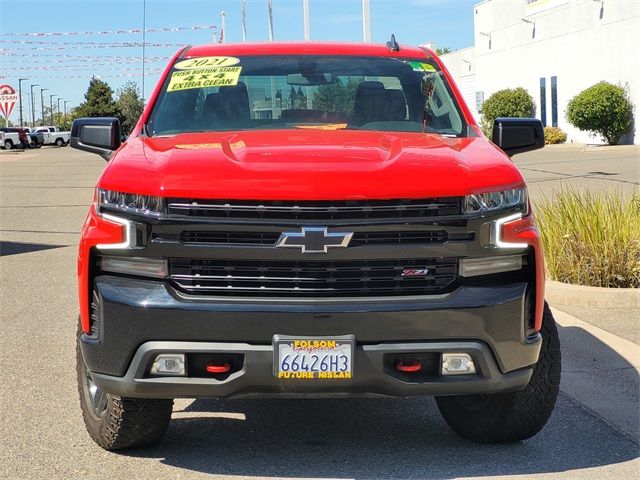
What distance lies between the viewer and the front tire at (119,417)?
4.65 m

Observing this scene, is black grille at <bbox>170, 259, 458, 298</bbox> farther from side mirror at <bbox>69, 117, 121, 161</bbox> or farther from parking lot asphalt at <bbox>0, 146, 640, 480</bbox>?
side mirror at <bbox>69, 117, 121, 161</bbox>

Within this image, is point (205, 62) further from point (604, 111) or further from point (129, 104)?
point (129, 104)

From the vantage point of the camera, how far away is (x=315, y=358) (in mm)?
4125

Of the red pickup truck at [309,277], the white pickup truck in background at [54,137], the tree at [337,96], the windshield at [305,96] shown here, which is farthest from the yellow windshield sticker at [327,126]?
the white pickup truck in background at [54,137]

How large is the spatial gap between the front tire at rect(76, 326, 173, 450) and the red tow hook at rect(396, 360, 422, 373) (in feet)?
3.77

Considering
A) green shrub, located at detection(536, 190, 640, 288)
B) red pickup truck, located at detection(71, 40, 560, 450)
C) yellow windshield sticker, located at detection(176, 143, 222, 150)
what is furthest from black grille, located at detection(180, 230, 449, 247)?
green shrub, located at detection(536, 190, 640, 288)

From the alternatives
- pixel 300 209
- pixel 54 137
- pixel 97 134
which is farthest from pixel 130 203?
pixel 54 137

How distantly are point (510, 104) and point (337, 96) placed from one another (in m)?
42.1

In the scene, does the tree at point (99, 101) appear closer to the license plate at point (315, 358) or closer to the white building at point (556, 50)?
the white building at point (556, 50)

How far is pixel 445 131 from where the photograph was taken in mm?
5504

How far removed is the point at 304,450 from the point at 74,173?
31.6 metres

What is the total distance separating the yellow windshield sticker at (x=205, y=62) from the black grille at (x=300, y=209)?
6.54ft

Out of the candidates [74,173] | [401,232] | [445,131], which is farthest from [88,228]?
[74,173]

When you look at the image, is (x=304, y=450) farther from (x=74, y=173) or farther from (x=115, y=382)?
(x=74, y=173)
